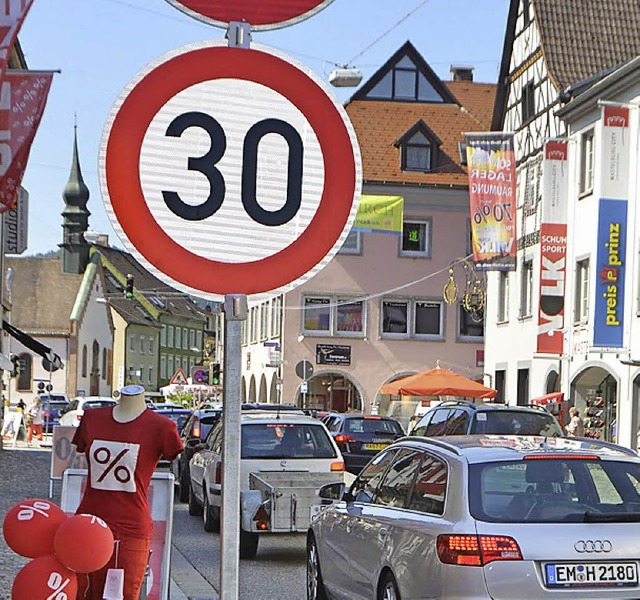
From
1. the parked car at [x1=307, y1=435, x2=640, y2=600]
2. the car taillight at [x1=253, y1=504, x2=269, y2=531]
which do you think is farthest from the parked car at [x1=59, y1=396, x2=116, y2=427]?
the parked car at [x1=307, y1=435, x2=640, y2=600]

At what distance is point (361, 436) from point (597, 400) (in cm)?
998

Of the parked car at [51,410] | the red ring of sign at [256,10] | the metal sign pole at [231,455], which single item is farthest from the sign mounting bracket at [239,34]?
the parked car at [51,410]

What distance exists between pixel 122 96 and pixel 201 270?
0.47 meters

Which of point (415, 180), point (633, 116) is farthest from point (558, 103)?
point (415, 180)

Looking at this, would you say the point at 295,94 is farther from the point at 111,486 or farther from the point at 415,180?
the point at 415,180

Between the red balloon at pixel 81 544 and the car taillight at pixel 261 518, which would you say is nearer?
the red balloon at pixel 81 544

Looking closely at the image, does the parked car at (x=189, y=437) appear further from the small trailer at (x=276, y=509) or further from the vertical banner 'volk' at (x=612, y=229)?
the vertical banner 'volk' at (x=612, y=229)

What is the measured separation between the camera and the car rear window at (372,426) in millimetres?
29547

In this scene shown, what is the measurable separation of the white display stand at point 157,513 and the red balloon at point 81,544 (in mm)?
3011

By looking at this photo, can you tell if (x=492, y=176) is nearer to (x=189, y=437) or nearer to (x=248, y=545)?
(x=189, y=437)

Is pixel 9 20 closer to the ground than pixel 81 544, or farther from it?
farther from it

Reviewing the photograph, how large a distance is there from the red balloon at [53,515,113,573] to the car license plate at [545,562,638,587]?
11.3ft

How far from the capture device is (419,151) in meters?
61.9

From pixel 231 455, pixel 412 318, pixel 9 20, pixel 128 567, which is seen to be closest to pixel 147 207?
pixel 231 455
